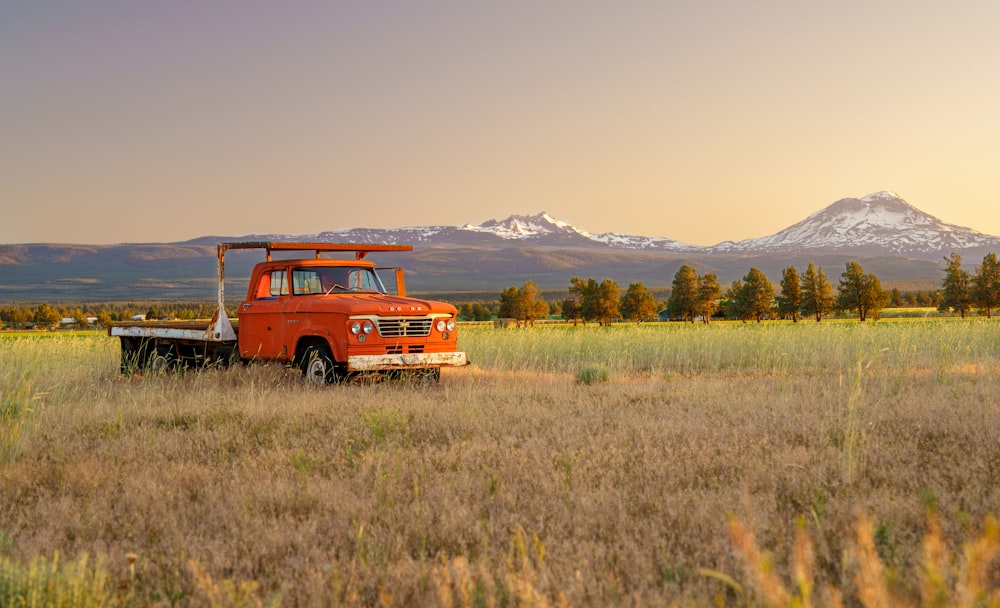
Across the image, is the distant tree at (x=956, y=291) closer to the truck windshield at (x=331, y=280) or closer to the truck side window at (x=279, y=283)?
the truck windshield at (x=331, y=280)

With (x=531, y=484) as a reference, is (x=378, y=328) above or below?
above

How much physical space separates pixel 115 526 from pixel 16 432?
10.6 ft

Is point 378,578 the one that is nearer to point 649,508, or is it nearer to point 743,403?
point 649,508

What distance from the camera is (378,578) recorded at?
4660mm

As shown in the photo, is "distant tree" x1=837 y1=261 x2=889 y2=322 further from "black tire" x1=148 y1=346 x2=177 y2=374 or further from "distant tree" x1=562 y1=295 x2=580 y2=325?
Result: "black tire" x1=148 y1=346 x2=177 y2=374

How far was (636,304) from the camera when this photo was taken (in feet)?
289

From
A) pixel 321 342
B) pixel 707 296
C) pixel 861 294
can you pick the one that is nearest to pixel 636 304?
pixel 707 296

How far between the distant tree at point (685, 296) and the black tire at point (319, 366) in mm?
74786

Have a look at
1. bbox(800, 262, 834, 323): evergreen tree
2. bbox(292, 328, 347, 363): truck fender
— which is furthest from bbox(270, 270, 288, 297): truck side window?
bbox(800, 262, 834, 323): evergreen tree

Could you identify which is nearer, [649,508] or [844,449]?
[649,508]

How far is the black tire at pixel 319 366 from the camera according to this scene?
12.6 meters

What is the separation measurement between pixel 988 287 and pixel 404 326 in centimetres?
7890

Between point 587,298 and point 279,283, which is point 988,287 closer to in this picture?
point 587,298

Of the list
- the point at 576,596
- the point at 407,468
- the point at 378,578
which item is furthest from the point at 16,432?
the point at 576,596
